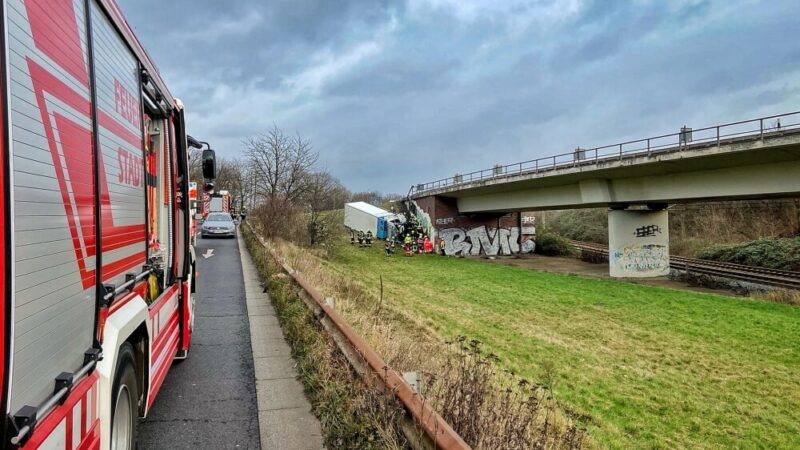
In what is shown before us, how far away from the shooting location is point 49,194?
191cm

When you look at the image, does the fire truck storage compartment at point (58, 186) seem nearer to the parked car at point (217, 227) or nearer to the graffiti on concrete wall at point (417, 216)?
the parked car at point (217, 227)

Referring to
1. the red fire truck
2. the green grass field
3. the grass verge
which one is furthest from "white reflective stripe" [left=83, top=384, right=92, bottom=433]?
the green grass field

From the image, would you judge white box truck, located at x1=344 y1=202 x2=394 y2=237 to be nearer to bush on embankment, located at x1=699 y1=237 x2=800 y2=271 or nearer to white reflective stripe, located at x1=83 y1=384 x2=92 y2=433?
bush on embankment, located at x1=699 y1=237 x2=800 y2=271

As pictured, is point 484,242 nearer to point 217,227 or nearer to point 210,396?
point 217,227

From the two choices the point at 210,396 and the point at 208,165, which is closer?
the point at 210,396

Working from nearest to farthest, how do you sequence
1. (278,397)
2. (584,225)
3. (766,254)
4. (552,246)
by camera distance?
(278,397)
(766,254)
(552,246)
(584,225)

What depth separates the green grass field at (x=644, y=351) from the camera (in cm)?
672

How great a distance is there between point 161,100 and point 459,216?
36.4m

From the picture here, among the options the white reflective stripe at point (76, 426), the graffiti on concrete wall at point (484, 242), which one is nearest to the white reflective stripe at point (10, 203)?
the white reflective stripe at point (76, 426)

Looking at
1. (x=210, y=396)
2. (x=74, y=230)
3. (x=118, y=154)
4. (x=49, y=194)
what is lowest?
(x=210, y=396)

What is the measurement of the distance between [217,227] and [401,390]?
26.1m

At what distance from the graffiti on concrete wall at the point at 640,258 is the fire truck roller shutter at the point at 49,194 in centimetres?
2756

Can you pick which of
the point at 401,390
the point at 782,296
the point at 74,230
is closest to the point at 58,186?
the point at 74,230

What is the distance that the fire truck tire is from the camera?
9.29ft
